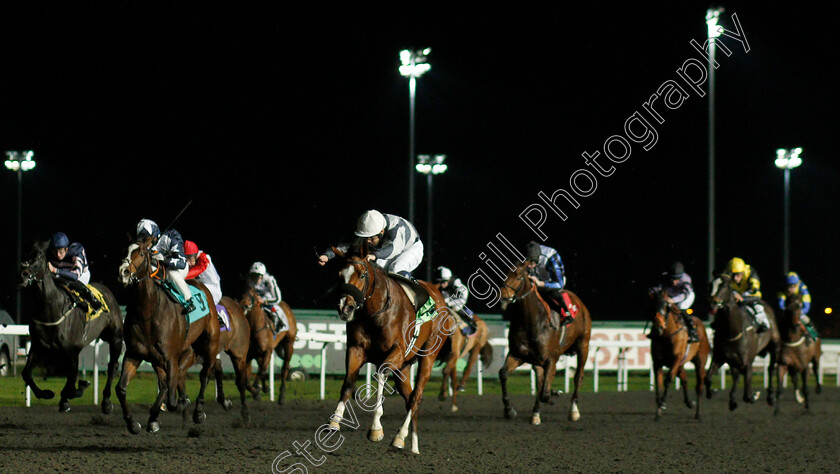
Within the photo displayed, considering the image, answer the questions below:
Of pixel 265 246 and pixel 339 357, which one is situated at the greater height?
pixel 265 246

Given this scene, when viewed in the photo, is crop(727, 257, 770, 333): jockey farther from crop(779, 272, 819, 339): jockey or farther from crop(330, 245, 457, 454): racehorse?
crop(330, 245, 457, 454): racehorse

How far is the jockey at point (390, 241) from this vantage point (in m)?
7.49

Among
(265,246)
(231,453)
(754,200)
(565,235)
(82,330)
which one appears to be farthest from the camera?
(754,200)

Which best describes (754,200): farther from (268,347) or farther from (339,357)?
(268,347)

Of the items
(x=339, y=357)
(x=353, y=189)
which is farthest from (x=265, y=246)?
(x=339, y=357)


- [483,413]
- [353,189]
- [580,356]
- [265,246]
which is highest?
[353,189]

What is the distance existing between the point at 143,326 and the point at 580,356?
224 inches

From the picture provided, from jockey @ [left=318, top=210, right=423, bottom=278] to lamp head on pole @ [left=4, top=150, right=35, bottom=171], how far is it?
21.6m

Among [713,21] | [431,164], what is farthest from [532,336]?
[431,164]

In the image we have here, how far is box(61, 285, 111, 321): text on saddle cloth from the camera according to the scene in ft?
31.6

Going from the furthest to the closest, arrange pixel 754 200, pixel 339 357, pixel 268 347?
pixel 754 200 → pixel 339 357 → pixel 268 347

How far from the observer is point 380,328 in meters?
7.11

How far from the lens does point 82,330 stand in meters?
9.70

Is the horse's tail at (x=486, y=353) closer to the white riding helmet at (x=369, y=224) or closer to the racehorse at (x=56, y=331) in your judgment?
the racehorse at (x=56, y=331)
